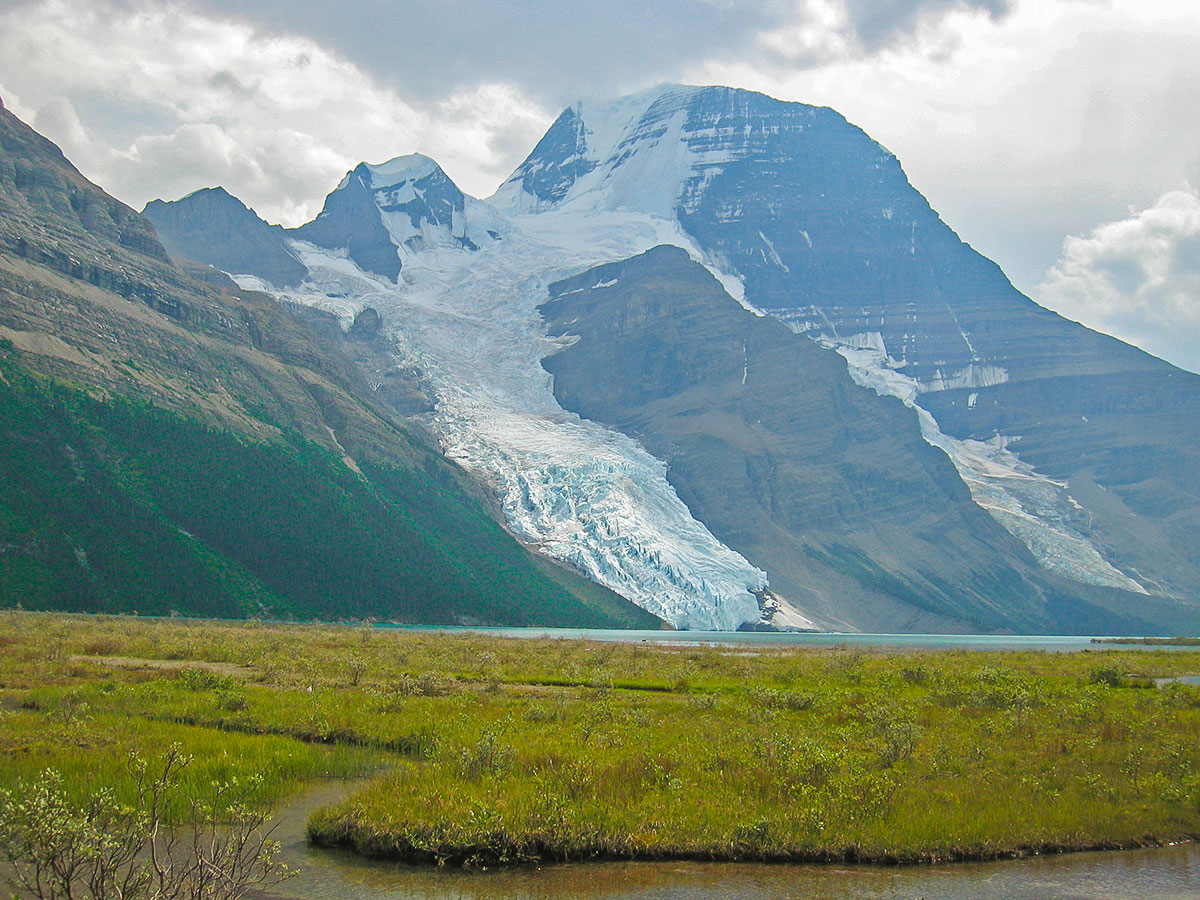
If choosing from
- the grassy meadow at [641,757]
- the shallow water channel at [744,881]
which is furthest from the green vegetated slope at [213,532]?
the shallow water channel at [744,881]

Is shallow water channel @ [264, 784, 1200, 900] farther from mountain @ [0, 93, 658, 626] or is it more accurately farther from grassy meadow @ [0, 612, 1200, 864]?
mountain @ [0, 93, 658, 626]

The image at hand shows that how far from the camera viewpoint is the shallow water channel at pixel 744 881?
13898mm

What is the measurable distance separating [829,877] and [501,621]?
16336 centimetres

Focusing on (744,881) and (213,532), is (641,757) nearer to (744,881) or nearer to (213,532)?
(744,881)

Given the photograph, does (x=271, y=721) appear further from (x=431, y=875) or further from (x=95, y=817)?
(x=95, y=817)

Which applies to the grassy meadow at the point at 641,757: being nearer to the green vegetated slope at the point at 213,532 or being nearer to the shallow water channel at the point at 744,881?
the shallow water channel at the point at 744,881

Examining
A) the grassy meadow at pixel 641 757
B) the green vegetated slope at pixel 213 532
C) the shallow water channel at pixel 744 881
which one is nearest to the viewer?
the shallow water channel at pixel 744 881

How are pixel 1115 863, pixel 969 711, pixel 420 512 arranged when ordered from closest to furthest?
pixel 1115 863 < pixel 969 711 < pixel 420 512

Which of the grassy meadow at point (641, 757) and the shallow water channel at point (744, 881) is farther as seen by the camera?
the grassy meadow at point (641, 757)

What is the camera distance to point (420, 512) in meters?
199

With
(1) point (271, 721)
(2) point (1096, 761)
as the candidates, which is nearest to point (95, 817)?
(1) point (271, 721)

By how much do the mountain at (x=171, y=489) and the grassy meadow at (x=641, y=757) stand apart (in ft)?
315

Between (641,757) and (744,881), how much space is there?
6234mm

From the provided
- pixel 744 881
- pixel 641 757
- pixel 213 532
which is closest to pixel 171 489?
pixel 213 532
